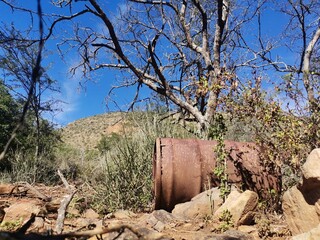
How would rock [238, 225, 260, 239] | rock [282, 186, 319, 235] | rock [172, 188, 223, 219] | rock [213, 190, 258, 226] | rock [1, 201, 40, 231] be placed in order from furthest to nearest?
1. rock [172, 188, 223, 219]
2. rock [213, 190, 258, 226]
3. rock [1, 201, 40, 231]
4. rock [238, 225, 260, 239]
5. rock [282, 186, 319, 235]

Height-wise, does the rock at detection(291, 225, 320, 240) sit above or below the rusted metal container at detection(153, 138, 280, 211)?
below

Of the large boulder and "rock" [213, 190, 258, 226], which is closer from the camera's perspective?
the large boulder

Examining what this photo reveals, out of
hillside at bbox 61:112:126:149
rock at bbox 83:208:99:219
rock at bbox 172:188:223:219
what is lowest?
rock at bbox 83:208:99:219

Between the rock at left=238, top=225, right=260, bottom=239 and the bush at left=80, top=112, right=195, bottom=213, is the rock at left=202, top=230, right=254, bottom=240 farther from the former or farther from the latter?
the bush at left=80, top=112, right=195, bottom=213

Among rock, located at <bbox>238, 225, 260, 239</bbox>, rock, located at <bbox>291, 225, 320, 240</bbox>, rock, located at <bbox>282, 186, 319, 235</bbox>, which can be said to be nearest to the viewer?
rock, located at <bbox>291, 225, 320, 240</bbox>

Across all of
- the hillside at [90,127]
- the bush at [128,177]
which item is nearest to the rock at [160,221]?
the bush at [128,177]

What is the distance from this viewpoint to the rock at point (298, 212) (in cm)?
363

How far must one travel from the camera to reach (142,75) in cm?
1179

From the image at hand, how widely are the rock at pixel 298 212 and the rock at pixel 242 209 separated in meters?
0.49

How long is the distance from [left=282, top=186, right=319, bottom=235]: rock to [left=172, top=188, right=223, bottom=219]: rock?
1.09m

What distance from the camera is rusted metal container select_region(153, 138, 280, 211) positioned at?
5305mm

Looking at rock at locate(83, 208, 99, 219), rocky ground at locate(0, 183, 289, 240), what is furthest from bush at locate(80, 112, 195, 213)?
rocky ground at locate(0, 183, 289, 240)

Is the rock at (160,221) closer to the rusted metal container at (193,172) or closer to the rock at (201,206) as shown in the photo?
the rock at (201,206)

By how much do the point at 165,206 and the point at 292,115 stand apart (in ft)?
6.78
